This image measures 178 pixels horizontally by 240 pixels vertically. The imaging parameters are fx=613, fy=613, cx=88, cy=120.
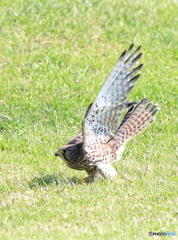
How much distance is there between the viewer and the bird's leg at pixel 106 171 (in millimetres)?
8234

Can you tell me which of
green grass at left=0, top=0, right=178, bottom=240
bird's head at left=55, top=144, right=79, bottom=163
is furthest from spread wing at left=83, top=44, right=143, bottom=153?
green grass at left=0, top=0, right=178, bottom=240

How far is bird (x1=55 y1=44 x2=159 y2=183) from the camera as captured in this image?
7.66 metres

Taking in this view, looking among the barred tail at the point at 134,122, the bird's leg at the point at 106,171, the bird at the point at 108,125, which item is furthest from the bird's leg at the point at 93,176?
the barred tail at the point at 134,122

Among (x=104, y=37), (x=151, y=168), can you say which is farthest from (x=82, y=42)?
(x=151, y=168)

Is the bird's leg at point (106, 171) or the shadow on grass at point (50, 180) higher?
Answer: the bird's leg at point (106, 171)

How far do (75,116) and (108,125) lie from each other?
3.06 m

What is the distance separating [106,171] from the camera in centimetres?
828

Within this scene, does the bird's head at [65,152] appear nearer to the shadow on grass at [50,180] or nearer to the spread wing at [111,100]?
the spread wing at [111,100]

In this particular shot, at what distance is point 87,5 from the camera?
15.2 metres

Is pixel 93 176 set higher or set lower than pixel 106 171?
lower

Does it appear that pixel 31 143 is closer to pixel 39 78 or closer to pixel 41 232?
pixel 39 78

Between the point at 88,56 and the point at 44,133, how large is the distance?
3473 mm

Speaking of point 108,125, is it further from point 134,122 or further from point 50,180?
point 50,180

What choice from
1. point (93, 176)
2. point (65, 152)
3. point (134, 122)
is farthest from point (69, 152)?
point (134, 122)
